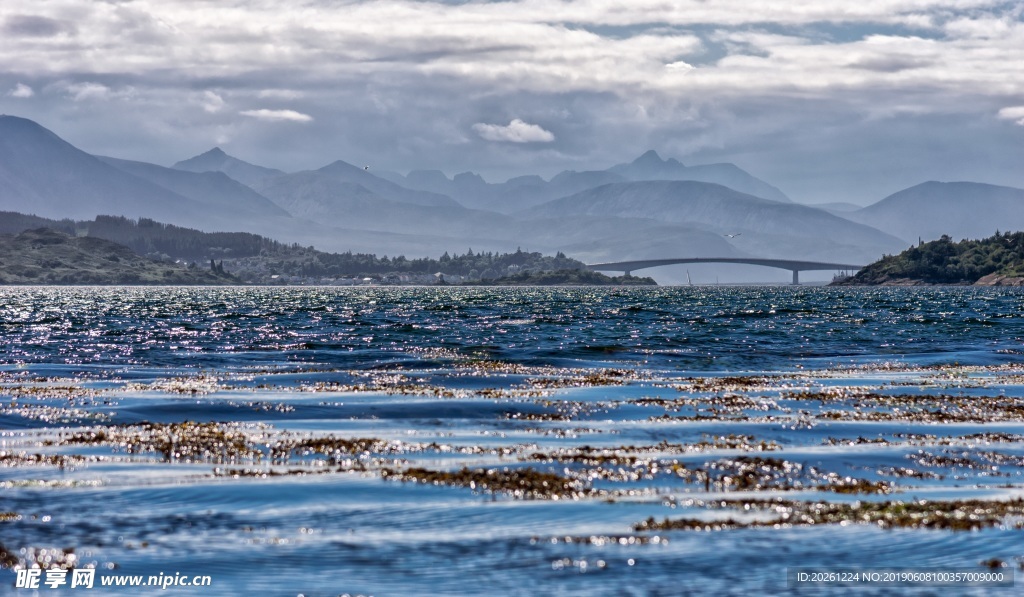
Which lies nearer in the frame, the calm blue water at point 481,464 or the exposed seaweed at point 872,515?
the calm blue water at point 481,464

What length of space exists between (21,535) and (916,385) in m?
30.3

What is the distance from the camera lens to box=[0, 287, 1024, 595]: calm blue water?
46.8 ft

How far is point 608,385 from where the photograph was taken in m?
37.8

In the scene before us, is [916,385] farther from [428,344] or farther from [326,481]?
[428,344]

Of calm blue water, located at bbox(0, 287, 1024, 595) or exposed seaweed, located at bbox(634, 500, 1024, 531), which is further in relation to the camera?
exposed seaweed, located at bbox(634, 500, 1024, 531)

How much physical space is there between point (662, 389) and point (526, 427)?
1062 centimetres

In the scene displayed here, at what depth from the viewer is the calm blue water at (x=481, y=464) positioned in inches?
561

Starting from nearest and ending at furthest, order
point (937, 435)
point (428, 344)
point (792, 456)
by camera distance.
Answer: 1. point (792, 456)
2. point (937, 435)
3. point (428, 344)

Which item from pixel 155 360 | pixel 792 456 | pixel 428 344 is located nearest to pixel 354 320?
pixel 428 344

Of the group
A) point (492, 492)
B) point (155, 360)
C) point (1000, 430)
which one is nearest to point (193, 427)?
point (492, 492)

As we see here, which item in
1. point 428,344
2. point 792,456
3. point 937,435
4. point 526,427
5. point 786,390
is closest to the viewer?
point 792,456

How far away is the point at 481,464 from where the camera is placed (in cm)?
2108

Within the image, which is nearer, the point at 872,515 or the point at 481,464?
the point at 872,515

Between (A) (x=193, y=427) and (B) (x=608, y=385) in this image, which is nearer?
(A) (x=193, y=427)
